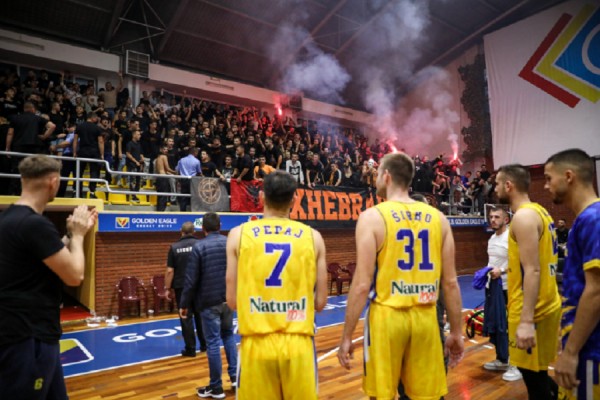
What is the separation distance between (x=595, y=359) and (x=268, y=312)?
1.59 m

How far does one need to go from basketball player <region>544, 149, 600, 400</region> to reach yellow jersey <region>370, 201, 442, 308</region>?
2.30ft

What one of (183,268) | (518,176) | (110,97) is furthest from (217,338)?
(110,97)

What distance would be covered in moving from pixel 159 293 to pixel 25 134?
4133 millimetres

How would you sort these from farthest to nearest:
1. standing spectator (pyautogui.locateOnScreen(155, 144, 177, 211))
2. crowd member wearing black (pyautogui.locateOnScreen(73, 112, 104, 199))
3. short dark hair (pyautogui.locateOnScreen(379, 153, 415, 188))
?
1. standing spectator (pyautogui.locateOnScreen(155, 144, 177, 211))
2. crowd member wearing black (pyautogui.locateOnScreen(73, 112, 104, 199))
3. short dark hair (pyautogui.locateOnScreen(379, 153, 415, 188))

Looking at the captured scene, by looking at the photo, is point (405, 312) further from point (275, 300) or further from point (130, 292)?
point (130, 292)

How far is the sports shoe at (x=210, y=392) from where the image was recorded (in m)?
4.30

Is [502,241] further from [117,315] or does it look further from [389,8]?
[389,8]

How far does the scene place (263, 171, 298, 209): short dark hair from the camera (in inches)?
92.7

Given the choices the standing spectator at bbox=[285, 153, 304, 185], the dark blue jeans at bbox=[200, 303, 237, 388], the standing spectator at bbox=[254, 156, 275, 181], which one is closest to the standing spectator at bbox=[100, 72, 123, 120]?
the standing spectator at bbox=[254, 156, 275, 181]

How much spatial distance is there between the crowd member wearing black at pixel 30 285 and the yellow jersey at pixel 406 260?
1725 millimetres

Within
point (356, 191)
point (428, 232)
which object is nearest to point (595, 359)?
point (428, 232)

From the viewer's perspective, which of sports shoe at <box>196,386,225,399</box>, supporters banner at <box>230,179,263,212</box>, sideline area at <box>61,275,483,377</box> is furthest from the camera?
supporters banner at <box>230,179,263,212</box>

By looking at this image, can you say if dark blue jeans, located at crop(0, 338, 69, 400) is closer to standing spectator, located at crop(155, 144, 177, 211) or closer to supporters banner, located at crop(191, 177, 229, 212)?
supporters banner, located at crop(191, 177, 229, 212)

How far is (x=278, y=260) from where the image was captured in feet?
7.39
